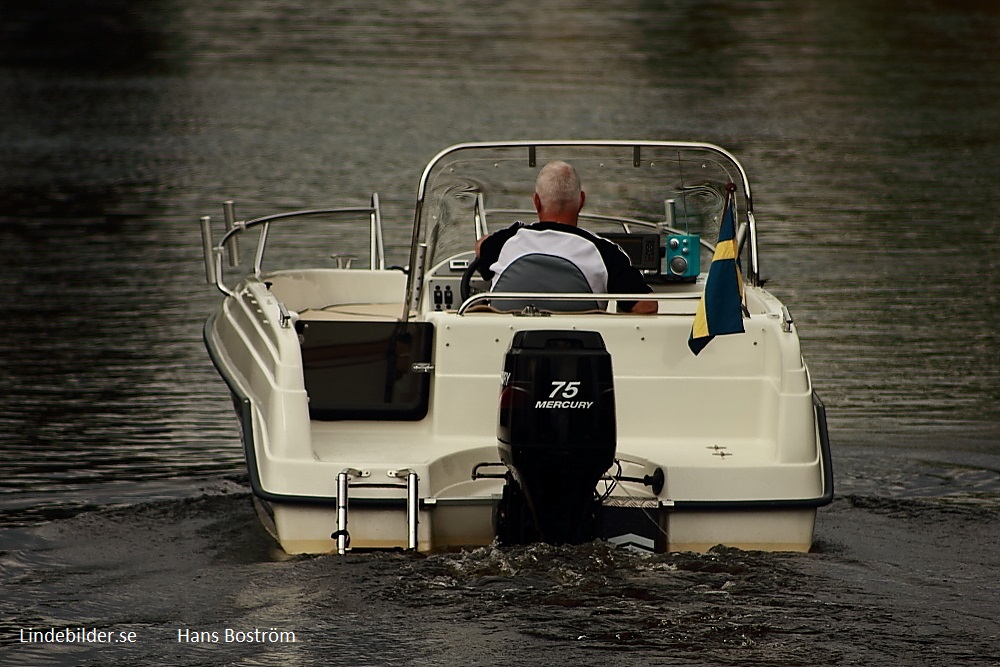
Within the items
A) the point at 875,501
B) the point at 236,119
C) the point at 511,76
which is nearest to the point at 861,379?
the point at 875,501

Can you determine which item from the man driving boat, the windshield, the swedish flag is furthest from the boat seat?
the windshield

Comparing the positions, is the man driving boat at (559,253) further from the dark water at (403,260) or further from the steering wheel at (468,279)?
the dark water at (403,260)

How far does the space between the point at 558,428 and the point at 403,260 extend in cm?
776

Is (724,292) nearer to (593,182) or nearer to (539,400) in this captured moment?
(539,400)

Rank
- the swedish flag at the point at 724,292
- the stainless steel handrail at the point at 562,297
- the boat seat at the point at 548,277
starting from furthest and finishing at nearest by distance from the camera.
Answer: the boat seat at the point at 548,277
the stainless steel handrail at the point at 562,297
the swedish flag at the point at 724,292

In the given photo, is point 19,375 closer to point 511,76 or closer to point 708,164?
point 708,164

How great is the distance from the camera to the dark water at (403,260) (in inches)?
201

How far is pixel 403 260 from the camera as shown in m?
12.8

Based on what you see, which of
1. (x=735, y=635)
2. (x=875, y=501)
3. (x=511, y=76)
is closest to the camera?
(x=735, y=635)

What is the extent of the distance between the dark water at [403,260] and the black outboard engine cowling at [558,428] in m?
0.17

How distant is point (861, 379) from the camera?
9750 millimetres

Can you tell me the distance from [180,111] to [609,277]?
18862 millimetres

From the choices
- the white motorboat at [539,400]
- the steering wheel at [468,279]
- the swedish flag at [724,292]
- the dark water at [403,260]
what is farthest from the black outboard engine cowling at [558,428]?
the steering wheel at [468,279]

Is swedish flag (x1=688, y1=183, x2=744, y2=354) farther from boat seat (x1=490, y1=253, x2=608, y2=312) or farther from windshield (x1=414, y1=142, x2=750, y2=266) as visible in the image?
windshield (x1=414, y1=142, x2=750, y2=266)
